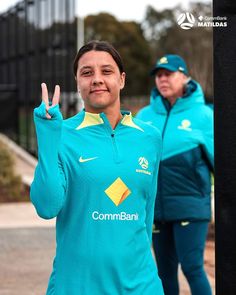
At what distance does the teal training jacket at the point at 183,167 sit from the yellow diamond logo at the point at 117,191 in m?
1.91

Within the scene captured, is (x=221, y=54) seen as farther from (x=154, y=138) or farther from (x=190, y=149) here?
(x=190, y=149)

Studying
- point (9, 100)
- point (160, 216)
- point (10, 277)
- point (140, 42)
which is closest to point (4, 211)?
point (10, 277)

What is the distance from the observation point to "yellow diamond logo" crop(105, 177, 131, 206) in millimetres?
2655

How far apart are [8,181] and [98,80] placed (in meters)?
9.33

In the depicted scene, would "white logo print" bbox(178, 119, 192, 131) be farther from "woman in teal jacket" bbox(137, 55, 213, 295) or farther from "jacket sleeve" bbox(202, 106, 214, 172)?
"jacket sleeve" bbox(202, 106, 214, 172)

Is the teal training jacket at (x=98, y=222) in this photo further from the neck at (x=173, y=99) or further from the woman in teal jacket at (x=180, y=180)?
the neck at (x=173, y=99)

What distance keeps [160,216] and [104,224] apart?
6.56 feet

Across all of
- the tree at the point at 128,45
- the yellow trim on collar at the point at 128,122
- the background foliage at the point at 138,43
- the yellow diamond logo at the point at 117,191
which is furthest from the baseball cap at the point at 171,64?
A: the tree at the point at 128,45

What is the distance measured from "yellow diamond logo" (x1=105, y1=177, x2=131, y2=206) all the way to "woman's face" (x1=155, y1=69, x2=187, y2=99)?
2.15m

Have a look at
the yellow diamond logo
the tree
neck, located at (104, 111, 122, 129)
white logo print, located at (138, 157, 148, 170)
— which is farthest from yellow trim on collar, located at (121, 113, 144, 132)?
the tree

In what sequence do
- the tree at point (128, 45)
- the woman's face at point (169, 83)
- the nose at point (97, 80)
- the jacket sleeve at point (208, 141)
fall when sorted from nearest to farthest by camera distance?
the nose at point (97, 80)
the jacket sleeve at point (208, 141)
the woman's face at point (169, 83)
the tree at point (128, 45)

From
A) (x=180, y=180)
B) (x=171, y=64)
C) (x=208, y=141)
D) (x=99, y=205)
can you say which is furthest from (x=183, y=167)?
(x=99, y=205)

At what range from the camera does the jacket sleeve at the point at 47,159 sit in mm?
2439

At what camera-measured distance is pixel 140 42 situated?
216 feet
